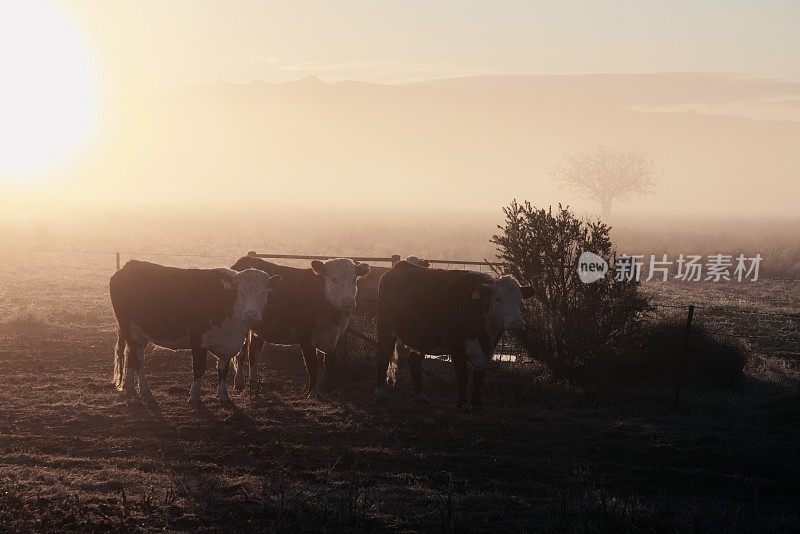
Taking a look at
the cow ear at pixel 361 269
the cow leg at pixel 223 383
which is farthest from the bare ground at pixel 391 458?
the cow ear at pixel 361 269

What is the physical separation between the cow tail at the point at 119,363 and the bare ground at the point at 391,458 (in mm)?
244

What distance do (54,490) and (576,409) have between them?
284 inches

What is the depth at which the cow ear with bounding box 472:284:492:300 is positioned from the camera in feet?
39.1

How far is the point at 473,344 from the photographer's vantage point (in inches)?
473

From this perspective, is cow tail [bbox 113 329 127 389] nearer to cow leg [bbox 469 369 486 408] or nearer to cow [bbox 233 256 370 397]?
cow [bbox 233 256 370 397]

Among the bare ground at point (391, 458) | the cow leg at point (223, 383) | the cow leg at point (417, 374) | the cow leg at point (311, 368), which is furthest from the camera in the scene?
the cow leg at point (311, 368)

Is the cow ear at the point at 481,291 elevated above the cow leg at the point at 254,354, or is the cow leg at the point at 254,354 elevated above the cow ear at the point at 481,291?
the cow ear at the point at 481,291

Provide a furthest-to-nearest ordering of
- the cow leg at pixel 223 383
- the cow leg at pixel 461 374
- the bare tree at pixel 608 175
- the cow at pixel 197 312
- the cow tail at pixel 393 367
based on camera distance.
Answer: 1. the bare tree at pixel 608 175
2. the cow tail at pixel 393 367
3. the cow at pixel 197 312
4. the cow leg at pixel 223 383
5. the cow leg at pixel 461 374

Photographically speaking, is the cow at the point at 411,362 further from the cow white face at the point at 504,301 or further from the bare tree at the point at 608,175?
the bare tree at the point at 608,175

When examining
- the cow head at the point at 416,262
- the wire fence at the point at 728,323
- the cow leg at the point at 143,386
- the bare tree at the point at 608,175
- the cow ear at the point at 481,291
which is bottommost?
the cow leg at the point at 143,386

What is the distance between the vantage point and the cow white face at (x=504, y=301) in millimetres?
11922

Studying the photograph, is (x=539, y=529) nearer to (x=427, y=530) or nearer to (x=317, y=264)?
(x=427, y=530)

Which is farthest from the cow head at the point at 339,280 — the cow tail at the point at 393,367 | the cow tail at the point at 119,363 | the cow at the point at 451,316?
the cow tail at the point at 119,363

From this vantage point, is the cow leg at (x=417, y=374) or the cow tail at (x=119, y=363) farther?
the cow tail at (x=119, y=363)
